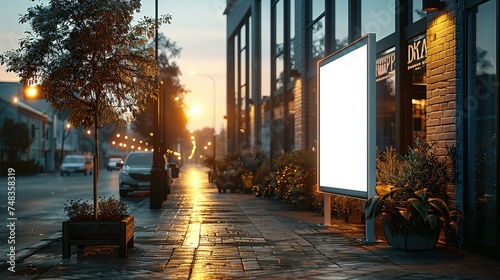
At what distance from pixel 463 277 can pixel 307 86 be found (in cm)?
1539

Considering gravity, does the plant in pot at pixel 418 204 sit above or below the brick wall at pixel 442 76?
below

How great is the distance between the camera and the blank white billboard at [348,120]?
11555mm

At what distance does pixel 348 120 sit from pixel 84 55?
15.2 ft

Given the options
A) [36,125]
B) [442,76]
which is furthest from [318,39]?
[36,125]

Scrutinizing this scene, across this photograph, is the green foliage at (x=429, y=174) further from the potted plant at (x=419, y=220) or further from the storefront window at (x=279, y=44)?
the storefront window at (x=279, y=44)

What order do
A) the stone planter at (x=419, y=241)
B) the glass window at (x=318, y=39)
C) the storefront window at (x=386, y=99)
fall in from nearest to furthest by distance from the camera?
1. the stone planter at (x=419, y=241)
2. the storefront window at (x=386, y=99)
3. the glass window at (x=318, y=39)

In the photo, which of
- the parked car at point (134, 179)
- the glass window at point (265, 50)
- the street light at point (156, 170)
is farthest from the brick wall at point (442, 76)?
the glass window at point (265, 50)

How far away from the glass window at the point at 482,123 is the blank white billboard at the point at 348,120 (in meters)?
1.56

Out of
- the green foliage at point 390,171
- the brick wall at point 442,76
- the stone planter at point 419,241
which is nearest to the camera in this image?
the stone planter at point 419,241

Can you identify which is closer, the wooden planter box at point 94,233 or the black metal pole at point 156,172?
the wooden planter box at point 94,233

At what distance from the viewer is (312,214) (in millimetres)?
17734

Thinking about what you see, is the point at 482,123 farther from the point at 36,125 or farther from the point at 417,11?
the point at 36,125

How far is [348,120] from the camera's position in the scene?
1256cm

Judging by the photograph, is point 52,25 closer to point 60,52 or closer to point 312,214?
point 60,52
